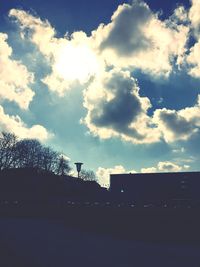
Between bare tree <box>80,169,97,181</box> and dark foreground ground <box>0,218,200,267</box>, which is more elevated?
bare tree <box>80,169,97,181</box>

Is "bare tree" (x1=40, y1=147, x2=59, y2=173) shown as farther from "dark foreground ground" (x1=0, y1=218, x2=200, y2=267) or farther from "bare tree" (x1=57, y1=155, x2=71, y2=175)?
"dark foreground ground" (x1=0, y1=218, x2=200, y2=267)

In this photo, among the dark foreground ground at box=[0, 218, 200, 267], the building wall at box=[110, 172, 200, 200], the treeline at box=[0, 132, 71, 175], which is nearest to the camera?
the dark foreground ground at box=[0, 218, 200, 267]

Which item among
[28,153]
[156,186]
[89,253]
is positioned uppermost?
[28,153]

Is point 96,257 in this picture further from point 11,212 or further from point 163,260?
point 11,212

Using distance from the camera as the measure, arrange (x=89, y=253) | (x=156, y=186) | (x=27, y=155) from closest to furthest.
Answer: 1. (x=89, y=253)
2. (x=156, y=186)
3. (x=27, y=155)

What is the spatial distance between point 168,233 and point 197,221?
1.60 meters

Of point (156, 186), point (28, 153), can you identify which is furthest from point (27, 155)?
point (156, 186)

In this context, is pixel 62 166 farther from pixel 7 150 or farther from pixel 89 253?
pixel 89 253

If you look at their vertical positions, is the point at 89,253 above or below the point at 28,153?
below

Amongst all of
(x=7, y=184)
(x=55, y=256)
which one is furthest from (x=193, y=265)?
(x=7, y=184)

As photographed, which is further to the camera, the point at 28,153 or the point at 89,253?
the point at 28,153

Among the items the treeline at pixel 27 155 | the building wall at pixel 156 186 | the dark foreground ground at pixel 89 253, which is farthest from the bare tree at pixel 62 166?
the dark foreground ground at pixel 89 253

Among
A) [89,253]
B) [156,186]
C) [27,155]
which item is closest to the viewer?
[89,253]

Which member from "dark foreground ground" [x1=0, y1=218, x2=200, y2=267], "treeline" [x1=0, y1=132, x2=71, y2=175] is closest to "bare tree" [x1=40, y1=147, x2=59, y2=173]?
"treeline" [x1=0, y1=132, x2=71, y2=175]
